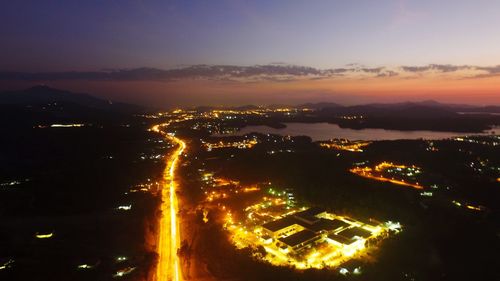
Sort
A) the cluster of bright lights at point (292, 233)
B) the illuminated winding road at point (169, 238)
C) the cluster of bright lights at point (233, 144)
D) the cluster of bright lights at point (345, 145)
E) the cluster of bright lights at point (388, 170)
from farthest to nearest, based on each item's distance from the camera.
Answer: the cluster of bright lights at point (233, 144) → the cluster of bright lights at point (345, 145) → the cluster of bright lights at point (388, 170) → the cluster of bright lights at point (292, 233) → the illuminated winding road at point (169, 238)

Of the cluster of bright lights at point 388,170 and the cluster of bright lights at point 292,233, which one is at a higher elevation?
the cluster of bright lights at point 388,170

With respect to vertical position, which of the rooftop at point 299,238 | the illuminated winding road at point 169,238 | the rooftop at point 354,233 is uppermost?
the rooftop at point 354,233

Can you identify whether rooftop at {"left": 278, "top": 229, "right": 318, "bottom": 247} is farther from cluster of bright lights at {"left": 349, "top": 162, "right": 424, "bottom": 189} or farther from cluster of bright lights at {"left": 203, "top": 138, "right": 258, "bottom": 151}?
cluster of bright lights at {"left": 203, "top": 138, "right": 258, "bottom": 151}

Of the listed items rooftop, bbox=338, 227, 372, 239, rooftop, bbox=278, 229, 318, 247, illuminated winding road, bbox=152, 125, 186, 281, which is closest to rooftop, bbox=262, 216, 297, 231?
rooftop, bbox=278, 229, 318, 247

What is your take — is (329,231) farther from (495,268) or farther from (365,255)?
(495,268)

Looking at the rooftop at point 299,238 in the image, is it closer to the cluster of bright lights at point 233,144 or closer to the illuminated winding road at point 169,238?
the illuminated winding road at point 169,238

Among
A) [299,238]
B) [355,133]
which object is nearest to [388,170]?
[299,238]

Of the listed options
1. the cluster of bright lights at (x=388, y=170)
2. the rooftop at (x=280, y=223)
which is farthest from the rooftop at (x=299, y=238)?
the cluster of bright lights at (x=388, y=170)

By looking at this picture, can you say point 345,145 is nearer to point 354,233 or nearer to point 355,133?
point 355,133
